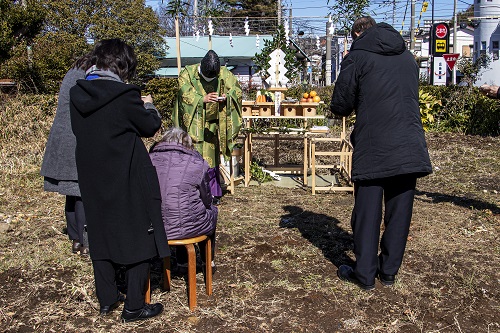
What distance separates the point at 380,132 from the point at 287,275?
1287 mm

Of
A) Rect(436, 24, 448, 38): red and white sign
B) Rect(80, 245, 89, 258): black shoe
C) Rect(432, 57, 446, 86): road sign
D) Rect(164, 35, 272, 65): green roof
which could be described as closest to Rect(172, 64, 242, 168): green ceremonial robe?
Rect(80, 245, 89, 258): black shoe

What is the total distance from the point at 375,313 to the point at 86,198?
188 cm

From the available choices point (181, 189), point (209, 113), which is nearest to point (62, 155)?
point (181, 189)

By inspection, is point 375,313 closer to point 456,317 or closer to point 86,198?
point 456,317

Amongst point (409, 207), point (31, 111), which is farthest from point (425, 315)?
point (31, 111)

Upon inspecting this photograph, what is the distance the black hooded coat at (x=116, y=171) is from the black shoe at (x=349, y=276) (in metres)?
1.44

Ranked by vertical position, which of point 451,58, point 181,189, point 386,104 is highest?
point 451,58

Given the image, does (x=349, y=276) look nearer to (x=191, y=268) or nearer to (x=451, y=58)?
(x=191, y=268)

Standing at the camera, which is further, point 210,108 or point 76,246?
point 210,108

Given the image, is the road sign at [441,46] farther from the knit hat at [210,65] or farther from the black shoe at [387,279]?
the black shoe at [387,279]

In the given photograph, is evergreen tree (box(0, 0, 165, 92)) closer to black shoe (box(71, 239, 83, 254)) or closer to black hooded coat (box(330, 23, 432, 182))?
black shoe (box(71, 239, 83, 254))

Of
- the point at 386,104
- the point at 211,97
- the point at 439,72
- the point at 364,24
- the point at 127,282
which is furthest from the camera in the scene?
the point at 439,72

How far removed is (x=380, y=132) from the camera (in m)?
3.40

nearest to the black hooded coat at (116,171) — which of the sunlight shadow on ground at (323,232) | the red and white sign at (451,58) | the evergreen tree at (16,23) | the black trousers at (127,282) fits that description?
the black trousers at (127,282)
